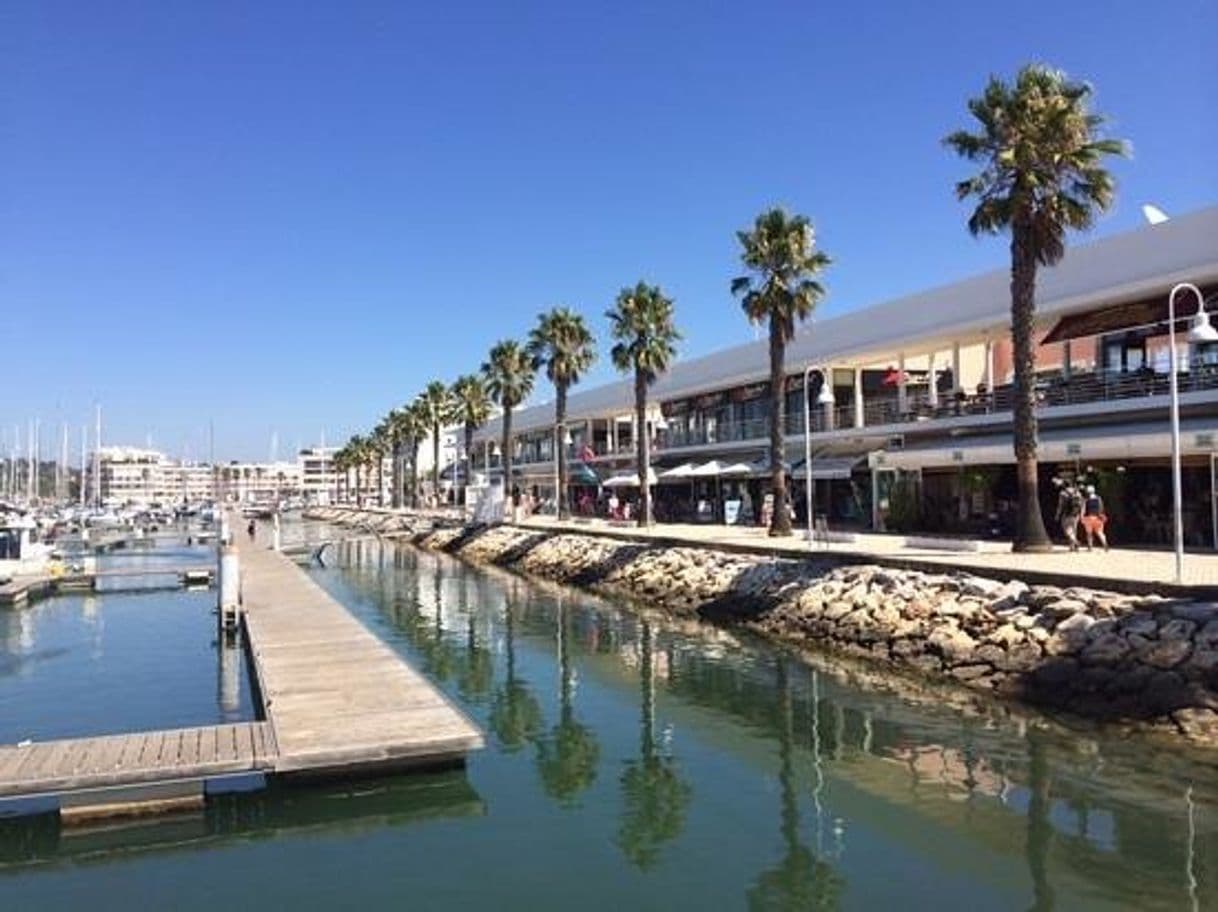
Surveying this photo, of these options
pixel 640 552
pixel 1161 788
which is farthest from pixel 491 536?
pixel 1161 788

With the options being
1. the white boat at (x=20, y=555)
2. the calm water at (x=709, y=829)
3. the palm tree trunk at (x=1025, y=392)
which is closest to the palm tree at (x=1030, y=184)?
the palm tree trunk at (x=1025, y=392)

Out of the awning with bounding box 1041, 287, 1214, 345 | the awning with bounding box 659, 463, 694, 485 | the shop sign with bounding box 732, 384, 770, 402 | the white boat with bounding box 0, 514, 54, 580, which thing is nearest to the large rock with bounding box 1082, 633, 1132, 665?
the awning with bounding box 1041, 287, 1214, 345

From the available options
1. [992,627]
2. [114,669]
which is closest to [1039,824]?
[992,627]

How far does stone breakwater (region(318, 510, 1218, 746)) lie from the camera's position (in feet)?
56.0

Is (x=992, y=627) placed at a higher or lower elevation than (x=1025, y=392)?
lower

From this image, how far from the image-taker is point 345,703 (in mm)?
16766

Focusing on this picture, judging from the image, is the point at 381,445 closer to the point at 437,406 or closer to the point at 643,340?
the point at 437,406

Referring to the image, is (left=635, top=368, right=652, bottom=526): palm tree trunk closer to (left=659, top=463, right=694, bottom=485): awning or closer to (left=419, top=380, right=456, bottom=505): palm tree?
(left=659, top=463, right=694, bottom=485): awning

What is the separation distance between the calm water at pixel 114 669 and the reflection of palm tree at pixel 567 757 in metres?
6.04

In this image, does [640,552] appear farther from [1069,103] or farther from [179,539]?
[179,539]

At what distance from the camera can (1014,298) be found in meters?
27.5

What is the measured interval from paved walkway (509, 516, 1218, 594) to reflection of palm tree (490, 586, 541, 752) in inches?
382

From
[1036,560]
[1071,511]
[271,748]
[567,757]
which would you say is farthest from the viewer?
[1071,511]

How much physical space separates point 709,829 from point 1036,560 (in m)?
14.5
